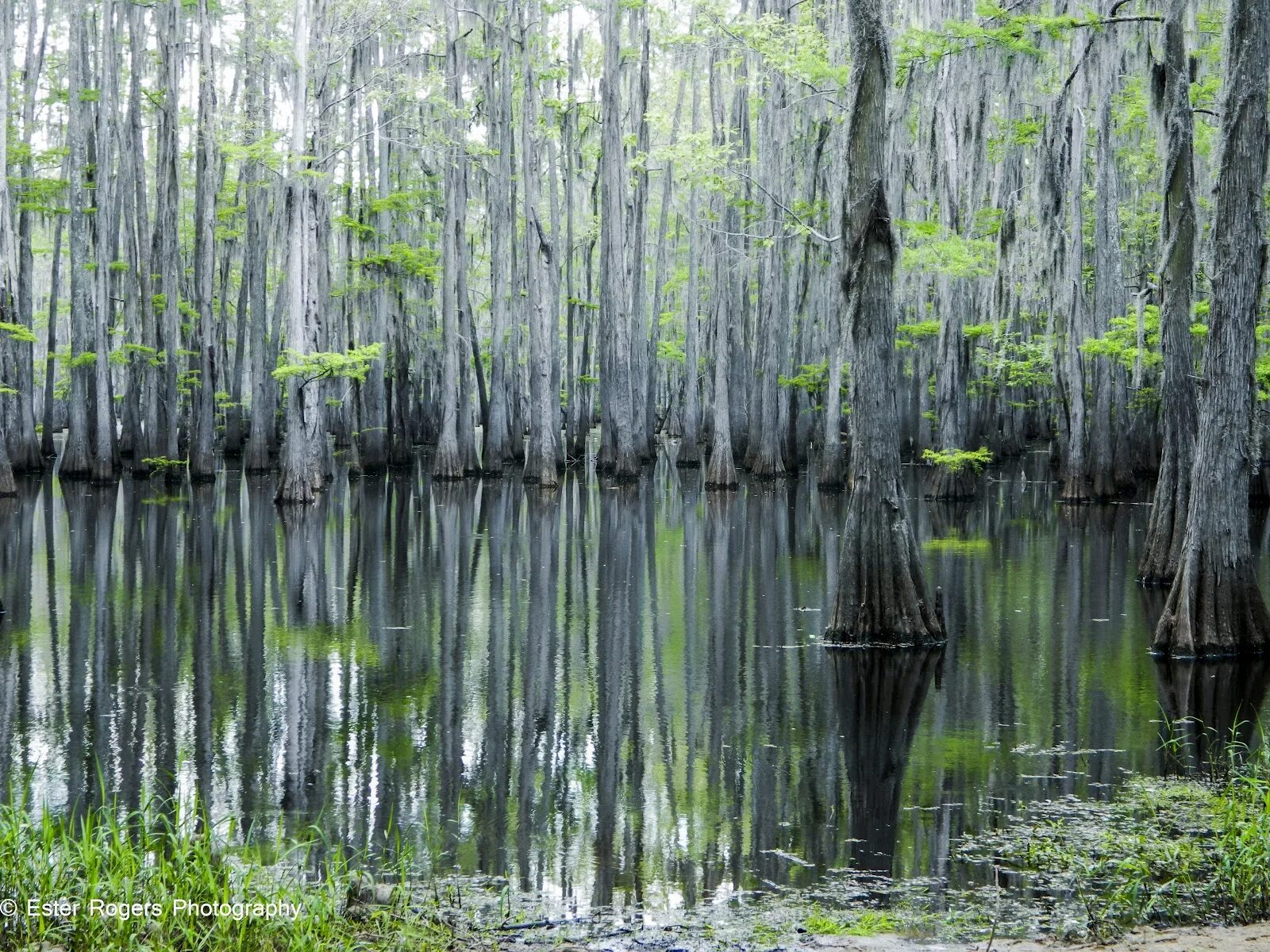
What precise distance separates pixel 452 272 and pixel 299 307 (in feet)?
21.7

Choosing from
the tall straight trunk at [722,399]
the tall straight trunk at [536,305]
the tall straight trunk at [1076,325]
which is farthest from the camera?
the tall straight trunk at [722,399]

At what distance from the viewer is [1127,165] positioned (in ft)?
96.8

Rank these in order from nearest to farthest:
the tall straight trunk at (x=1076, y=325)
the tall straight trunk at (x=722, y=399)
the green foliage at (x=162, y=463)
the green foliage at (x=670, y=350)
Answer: the tall straight trunk at (x=1076, y=325) → the green foliage at (x=162, y=463) → the tall straight trunk at (x=722, y=399) → the green foliage at (x=670, y=350)

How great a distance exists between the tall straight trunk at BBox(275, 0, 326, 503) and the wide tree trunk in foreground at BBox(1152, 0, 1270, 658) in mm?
15330

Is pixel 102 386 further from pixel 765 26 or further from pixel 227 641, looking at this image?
pixel 227 641

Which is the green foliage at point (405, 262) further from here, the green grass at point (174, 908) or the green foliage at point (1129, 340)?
the green grass at point (174, 908)

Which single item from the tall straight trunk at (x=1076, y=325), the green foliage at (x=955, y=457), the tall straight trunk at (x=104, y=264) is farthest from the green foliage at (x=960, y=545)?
the tall straight trunk at (x=104, y=264)

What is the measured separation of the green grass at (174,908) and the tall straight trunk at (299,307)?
56.7 feet

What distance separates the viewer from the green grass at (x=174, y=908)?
12.8ft

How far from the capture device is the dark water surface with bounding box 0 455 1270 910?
5762mm

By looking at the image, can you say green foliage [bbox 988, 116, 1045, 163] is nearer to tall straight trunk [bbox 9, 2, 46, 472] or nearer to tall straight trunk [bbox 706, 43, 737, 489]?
tall straight trunk [bbox 706, 43, 737, 489]

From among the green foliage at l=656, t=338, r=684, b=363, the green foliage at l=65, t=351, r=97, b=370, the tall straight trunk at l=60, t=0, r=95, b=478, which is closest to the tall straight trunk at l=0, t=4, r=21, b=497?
the green foliage at l=65, t=351, r=97, b=370

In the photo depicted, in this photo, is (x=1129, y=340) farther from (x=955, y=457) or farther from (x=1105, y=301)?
(x=1105, y=301)

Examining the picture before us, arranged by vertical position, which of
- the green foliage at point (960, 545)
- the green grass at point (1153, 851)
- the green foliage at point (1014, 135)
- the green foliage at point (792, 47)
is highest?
the green foliage at point (792, 47)
